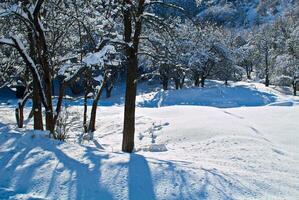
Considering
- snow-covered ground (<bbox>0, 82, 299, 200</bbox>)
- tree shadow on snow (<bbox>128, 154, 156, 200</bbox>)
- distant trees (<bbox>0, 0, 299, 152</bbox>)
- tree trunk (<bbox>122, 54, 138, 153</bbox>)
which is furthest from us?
tree trunk (<bbox>122, 54, 138, 153</bbox>)

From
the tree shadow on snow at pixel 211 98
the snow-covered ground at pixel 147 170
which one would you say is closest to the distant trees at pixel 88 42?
the snow-covered ground at pixel 147 170

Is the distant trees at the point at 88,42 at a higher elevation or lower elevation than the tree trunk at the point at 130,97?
higher

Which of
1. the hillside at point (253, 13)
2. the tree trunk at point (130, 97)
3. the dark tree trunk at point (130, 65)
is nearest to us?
the dark tree trunk at point (130, 65)

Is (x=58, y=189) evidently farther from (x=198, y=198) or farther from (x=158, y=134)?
(x=158, y=134)

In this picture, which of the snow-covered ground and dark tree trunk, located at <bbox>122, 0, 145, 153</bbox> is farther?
dark tree trunk, located at <bbox>122, 0, 145, 153</bbox>

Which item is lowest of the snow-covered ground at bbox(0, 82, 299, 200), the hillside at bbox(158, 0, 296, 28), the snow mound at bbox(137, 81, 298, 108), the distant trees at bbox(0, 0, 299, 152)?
the snow-covered ground at bbox(0, 82, 299, 200)

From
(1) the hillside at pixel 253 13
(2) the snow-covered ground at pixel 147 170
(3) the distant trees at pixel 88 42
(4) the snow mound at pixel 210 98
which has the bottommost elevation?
(2) the snow-covered ground at pixel 147 170

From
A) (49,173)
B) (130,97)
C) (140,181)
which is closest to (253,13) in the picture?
(130,97)

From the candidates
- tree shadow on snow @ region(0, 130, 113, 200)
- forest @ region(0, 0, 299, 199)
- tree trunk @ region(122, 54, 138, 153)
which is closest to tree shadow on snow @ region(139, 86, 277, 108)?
forest @ region(0, 0, 299, 199)

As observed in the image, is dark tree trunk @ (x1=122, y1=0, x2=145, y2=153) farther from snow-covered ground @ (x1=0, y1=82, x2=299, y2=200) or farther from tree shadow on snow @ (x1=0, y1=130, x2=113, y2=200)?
tree shadow on snow @ (x1=0, y1=130, x2=113, y2=200)

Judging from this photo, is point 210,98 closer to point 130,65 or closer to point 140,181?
point 130,65

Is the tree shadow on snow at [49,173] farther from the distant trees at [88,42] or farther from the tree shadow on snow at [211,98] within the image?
the tree shadow on snow at [211,98]

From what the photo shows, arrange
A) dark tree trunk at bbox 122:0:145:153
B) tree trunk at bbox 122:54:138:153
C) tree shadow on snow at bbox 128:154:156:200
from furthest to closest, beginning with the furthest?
tree trunk at bbox 122:54:138:153 → dark tree trunk at bbox 122:0:145:153 → tree shadow on snow at bbox 128:154:156:200

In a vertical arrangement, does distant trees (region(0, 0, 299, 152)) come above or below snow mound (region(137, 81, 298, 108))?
above
